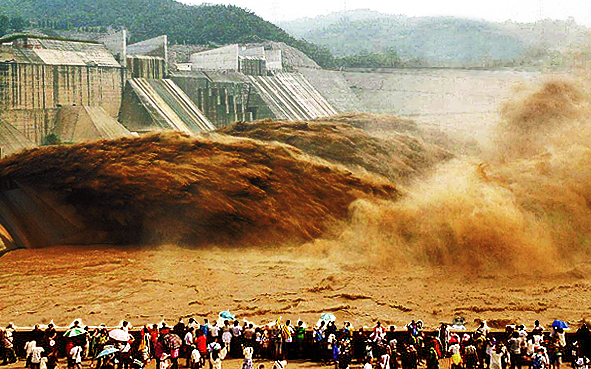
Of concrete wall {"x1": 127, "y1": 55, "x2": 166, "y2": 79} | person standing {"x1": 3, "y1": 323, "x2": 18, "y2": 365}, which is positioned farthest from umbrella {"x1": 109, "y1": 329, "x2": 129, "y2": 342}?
concrete wall {"x1": 127, "y1": 55, "x2": 166, "y2": 79}

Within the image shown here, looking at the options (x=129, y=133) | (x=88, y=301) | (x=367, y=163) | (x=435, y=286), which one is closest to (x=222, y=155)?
(x=129, y=133)

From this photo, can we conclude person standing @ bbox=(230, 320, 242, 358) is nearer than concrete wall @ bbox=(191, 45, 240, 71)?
Yes

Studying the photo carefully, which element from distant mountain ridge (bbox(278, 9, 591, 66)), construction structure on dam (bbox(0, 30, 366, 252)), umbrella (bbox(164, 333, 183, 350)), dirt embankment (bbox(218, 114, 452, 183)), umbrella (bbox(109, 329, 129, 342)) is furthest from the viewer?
distant mountain ridge (bbox(278, 9, 591, 66))

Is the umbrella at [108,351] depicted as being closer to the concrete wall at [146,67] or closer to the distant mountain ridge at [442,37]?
the concrete wall at [146,67]

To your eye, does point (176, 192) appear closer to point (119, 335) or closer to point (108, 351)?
point (119, 335)

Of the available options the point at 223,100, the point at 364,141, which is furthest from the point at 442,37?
the point at 223,100

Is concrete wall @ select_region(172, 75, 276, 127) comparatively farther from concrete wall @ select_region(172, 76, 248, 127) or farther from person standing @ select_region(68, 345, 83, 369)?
person standing @ select_region(68, 345, 83, 369)

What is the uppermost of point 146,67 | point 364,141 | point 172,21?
point 172,21

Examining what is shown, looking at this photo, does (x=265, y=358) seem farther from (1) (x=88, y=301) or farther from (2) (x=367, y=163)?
(2) (x=367, y=163)
